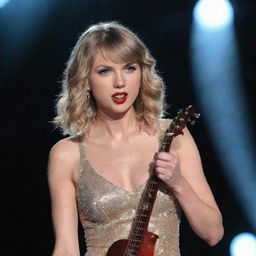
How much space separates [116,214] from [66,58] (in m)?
2.03

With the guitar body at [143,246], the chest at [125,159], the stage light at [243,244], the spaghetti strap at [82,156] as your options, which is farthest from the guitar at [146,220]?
the stage light at [243,244]

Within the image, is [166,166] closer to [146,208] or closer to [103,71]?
[146,208]

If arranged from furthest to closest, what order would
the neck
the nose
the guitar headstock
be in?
the neck
the nose
the guitar headstock

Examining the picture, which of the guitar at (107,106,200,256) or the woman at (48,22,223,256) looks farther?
the woman at (48,22,223,256)

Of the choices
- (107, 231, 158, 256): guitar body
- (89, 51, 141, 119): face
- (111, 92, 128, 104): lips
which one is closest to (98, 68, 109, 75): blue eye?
(89, 51, 141, 119): face

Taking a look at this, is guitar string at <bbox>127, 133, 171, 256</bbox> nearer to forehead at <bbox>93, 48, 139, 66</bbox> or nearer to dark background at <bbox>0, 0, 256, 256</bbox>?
forehead at <bbox>93, 48, 139, 66</bbox>

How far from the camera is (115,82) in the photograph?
3.14 meters

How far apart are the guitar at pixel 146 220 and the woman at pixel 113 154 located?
5.5 inches

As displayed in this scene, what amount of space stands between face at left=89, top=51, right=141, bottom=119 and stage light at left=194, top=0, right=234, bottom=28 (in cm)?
179

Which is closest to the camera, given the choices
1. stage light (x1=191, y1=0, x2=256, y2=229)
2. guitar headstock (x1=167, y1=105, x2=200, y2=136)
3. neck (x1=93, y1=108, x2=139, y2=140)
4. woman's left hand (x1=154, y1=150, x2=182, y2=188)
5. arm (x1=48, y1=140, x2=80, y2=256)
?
woman's left hand (x1=154, y1=150, x2=182, y2=188)

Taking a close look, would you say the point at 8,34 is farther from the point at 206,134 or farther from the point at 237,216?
the point at 237,216

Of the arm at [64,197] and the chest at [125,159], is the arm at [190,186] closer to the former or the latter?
the chest at [125,159]

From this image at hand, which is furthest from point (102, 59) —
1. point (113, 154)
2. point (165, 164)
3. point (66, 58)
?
point (66, 58)

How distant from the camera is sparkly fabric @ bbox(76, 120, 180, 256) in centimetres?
318
